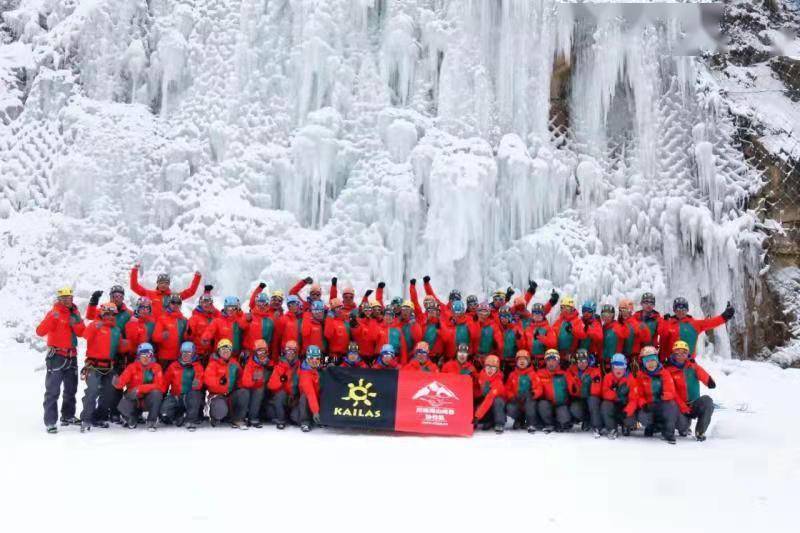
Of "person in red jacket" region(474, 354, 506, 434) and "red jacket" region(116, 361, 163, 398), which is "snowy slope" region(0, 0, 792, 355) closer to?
"person in red jacket" region(474, 354, 506, 434)

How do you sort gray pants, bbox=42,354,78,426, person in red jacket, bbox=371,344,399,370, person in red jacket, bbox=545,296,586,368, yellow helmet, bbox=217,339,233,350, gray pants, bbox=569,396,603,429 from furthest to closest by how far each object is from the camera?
person in red jacket, bbox=545,296,586,368 → person in red jacket, bbox=371,344,399,370 → yellow helmet, bbox=217,339,233,350 → gray pants, bbox=569,396,603,429 → gray pants, bbox=42,354,78,426

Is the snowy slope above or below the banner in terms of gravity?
above

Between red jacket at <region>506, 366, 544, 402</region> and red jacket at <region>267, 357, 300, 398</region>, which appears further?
red jacket at <region>506, 366, 544, 402</region>

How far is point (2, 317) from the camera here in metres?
11.4

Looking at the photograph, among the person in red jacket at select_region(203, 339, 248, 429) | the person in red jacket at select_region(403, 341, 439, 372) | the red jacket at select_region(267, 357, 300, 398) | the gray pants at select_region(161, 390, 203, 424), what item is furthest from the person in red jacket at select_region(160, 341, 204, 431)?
the person in red jacket at select_region(403, 341, 439, 372)

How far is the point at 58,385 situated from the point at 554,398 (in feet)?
16.8

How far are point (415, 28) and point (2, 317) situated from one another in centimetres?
852

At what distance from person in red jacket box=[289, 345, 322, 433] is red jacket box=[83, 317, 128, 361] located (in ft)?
6.50

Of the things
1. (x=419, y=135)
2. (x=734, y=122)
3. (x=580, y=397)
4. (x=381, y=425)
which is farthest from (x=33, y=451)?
(x=734, y=122)

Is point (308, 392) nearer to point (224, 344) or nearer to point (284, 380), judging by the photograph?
point (284, 380)

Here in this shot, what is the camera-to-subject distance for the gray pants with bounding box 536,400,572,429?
24.0 ft

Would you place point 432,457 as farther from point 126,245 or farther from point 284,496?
point 126,245

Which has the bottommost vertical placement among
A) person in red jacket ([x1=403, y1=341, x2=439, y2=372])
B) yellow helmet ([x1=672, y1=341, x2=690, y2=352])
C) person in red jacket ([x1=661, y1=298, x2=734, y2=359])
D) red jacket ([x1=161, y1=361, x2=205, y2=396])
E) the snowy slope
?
red jacket ([x1=161, y1=361, x2=205, y2=396])

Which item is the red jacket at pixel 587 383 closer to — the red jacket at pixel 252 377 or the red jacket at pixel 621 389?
the red jacket at pixel 621 389
